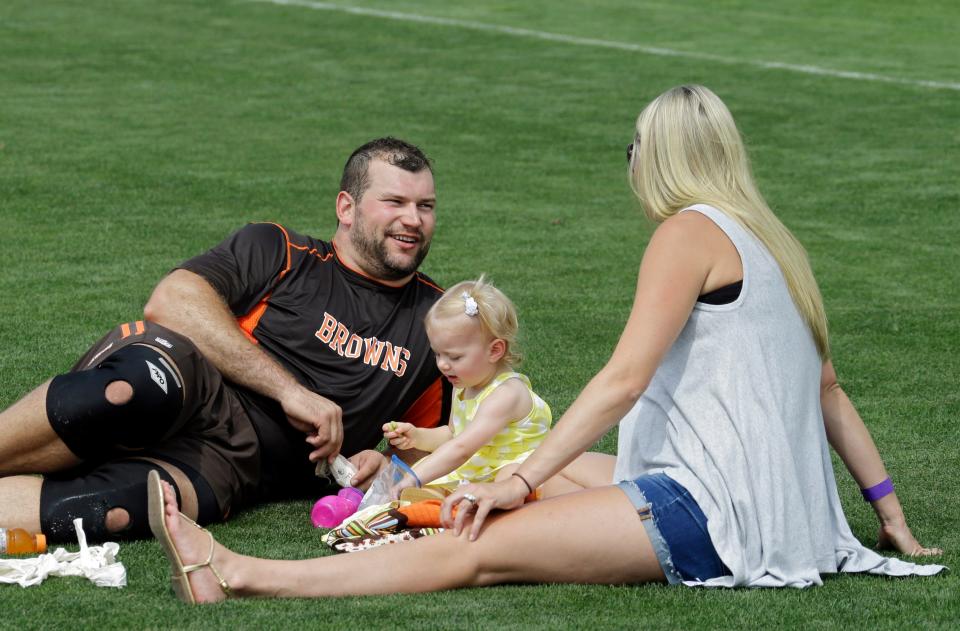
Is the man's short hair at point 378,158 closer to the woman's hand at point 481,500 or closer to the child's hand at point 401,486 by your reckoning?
the child's hand at point 401,486

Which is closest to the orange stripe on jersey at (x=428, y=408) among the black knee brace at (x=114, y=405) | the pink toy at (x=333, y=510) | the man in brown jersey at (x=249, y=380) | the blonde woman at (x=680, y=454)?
the man in brown jersey at (x=249, y=380)

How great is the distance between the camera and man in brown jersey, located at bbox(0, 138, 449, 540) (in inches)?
192

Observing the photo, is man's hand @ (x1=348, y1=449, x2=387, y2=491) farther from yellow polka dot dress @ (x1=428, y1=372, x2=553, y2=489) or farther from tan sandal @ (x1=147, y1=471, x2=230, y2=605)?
tan sandal @ (x1=147, y1=471, x2=230, y2=605)

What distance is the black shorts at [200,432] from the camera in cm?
508

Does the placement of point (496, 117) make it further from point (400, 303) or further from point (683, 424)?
point (683, 424)

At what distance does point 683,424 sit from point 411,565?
87 centimetres

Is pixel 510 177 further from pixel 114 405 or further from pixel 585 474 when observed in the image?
pixel 114 405

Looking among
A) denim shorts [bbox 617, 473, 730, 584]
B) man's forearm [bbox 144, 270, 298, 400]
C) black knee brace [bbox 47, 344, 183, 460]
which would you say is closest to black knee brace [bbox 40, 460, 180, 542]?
black knee brace [bbox 47, 344, 183, 460]

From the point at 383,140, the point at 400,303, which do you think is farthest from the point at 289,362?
the point at 383,140

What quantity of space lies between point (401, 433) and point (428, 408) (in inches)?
13.2

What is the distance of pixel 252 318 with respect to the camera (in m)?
5.67

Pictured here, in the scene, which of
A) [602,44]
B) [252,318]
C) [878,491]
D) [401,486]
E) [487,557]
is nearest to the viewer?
[487,557]

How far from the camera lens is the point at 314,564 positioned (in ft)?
13.8

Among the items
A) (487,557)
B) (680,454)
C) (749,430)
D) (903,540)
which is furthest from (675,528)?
(903,540)
